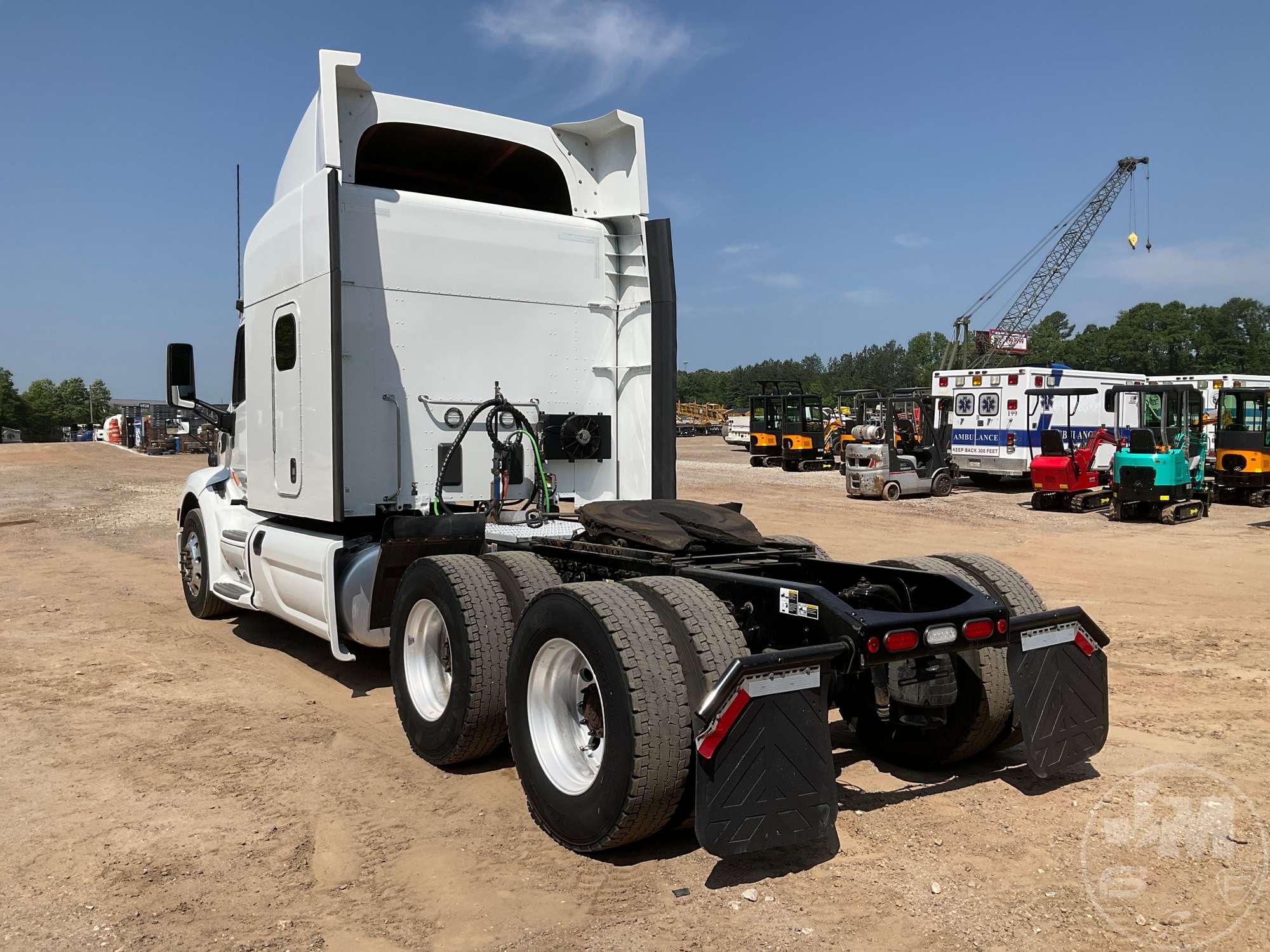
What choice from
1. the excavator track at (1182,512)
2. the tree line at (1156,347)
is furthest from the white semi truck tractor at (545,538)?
the tree line at (1156,347)

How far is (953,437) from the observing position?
24641 millimetres

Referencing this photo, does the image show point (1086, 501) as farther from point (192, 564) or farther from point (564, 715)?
point (564, 715)

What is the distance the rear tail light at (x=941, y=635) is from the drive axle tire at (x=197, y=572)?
698cm

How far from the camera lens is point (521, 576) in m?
4.96

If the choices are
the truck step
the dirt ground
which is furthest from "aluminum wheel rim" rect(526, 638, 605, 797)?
the truck step

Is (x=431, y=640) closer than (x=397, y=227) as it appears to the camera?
Yes

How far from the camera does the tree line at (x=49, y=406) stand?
109500mm

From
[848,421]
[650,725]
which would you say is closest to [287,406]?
[650,725]

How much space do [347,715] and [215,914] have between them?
255 cm

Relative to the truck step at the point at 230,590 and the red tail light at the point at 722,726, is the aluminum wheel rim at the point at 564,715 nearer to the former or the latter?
the red tail light at the point at 722,726

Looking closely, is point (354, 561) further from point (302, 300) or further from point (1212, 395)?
point (1212, 395)

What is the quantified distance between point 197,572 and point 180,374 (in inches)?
82.8

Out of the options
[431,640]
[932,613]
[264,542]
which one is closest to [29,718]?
[264,542]

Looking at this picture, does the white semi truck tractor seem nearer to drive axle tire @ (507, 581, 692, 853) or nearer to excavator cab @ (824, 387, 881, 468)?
drive axle tire @ (507, 581, 692, 853)
